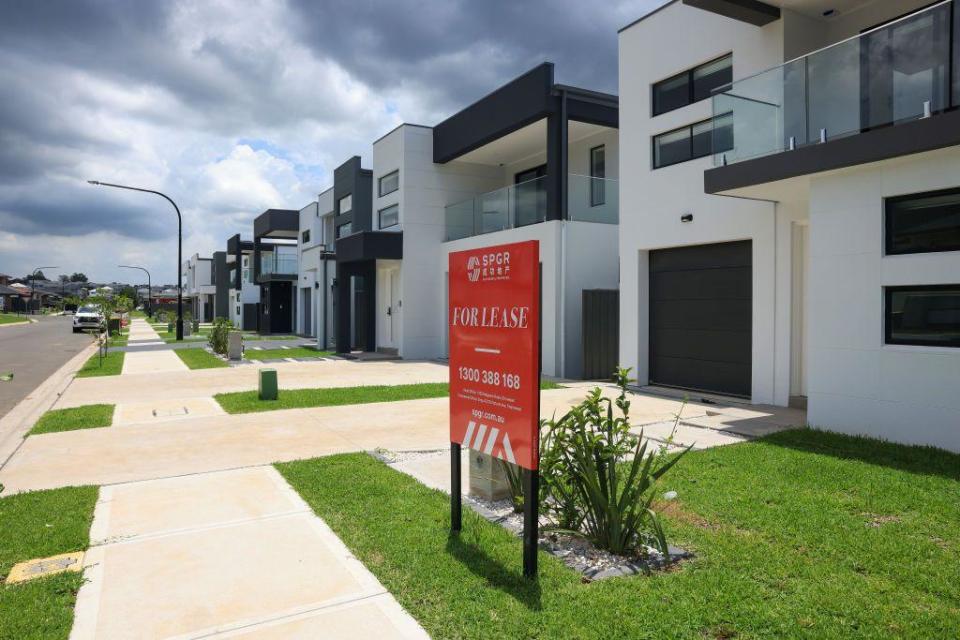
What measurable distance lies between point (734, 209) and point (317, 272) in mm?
23380

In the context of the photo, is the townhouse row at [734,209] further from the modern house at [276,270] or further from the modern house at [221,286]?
the modern house at [221,286]

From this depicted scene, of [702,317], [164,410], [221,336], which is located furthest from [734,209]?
[221,336]

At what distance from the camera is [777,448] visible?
7.62 m

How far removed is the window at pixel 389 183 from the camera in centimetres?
2203

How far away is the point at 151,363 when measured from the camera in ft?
63.6

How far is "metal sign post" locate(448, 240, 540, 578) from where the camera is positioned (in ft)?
13.1

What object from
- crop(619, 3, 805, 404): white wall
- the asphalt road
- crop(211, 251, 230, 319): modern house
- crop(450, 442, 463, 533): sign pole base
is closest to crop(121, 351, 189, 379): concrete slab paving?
the asphalt road

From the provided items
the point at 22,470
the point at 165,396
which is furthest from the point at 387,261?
the point at 22,470

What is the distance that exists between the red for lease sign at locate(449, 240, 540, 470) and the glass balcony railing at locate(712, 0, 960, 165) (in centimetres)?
622

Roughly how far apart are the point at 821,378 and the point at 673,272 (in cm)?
465

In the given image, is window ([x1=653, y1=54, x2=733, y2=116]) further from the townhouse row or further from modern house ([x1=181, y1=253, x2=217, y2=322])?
modern house ([x1=181, y1=253, x2=217, y2=322])

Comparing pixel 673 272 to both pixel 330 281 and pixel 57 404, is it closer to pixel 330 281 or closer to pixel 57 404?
pixel 57 404

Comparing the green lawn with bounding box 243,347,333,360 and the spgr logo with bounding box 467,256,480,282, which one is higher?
the spgr logo with bounding box 467,256,480,282

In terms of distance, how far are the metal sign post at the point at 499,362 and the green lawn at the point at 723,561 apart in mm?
407
